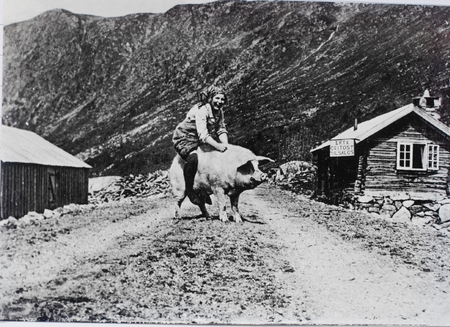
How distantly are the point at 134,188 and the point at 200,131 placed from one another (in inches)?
52.8

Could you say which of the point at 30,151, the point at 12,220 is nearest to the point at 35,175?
the point at 30,151

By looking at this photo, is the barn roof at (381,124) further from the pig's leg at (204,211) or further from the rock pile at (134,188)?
the rock pile at (134,188)

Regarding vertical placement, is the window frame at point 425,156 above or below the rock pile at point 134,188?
above

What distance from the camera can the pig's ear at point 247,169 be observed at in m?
7.54

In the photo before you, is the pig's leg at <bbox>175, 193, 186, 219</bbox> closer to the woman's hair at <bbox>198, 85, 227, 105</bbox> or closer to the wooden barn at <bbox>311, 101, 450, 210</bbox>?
the woman's hair at <bbox>198, 85, 227, 105</bbox>

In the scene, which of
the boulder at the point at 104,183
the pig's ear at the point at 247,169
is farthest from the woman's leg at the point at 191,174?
the boulder at the point at 104,183

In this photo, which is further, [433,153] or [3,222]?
[433,153]

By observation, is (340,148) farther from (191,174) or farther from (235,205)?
(191,174)

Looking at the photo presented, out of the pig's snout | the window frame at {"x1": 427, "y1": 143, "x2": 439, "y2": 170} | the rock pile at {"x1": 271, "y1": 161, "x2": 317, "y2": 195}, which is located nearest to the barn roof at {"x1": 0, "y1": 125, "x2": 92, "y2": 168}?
the pig's snout

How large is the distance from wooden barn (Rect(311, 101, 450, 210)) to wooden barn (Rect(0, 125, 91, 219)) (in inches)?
146

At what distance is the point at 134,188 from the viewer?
784 cm

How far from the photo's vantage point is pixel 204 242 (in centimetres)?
727

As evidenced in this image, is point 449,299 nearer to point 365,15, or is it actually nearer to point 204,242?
point 204,242

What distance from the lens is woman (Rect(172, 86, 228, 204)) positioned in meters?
7.57
